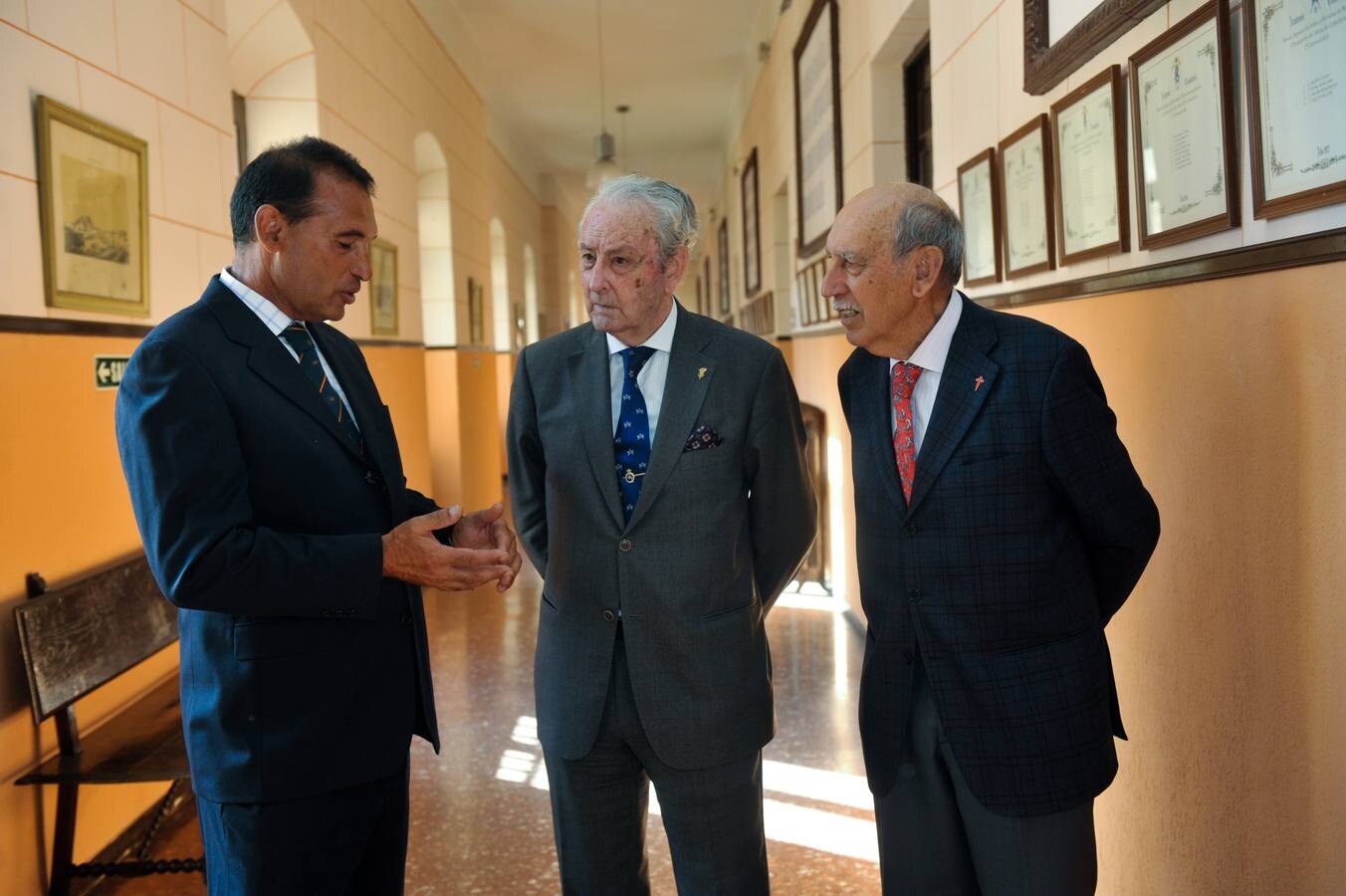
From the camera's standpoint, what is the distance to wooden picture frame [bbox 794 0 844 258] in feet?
19.4

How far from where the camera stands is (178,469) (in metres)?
1.48

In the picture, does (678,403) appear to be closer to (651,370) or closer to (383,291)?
(651,370)

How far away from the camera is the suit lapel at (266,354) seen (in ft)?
5.36

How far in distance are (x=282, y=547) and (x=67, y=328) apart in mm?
2099

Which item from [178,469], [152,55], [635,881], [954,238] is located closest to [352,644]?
[178,469]

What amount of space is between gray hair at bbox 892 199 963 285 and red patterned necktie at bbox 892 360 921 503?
0.20 m

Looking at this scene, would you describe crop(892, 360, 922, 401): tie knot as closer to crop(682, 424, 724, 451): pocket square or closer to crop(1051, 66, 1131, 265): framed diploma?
crop(682, 424, 724, 451): pocket square

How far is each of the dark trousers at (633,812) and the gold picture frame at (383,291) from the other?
5.29 metres

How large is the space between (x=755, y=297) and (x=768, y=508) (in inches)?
364

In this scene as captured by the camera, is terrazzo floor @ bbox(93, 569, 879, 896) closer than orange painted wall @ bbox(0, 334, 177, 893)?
No

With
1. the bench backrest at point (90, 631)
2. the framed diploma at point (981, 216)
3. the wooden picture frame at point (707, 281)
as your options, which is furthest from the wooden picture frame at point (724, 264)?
the bench backrest at point (90, 631)

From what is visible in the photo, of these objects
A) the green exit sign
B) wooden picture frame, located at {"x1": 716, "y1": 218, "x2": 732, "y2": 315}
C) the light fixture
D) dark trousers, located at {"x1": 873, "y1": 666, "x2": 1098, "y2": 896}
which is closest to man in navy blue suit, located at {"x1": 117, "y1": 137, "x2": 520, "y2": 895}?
dark trousers, located at {"x1": 873, "y1": 666, "x2": 1098, "y2": 896}

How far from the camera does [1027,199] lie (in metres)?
2.85

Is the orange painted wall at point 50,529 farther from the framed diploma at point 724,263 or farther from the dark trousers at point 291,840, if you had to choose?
the framed diploma at point 724,263
